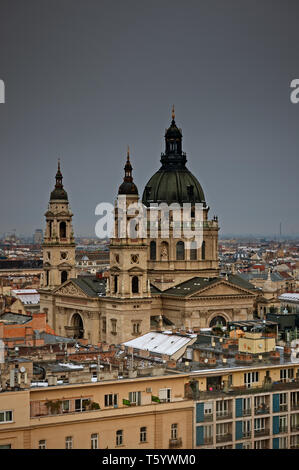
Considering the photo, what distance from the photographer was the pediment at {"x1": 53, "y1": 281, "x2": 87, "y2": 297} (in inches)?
3344

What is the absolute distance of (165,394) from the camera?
4169 cm

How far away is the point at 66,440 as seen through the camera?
37781 mm

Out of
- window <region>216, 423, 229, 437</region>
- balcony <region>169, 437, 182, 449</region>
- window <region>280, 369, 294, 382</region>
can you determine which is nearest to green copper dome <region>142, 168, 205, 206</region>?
window <region>280, 369, 294, 382</region>

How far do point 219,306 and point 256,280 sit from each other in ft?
148

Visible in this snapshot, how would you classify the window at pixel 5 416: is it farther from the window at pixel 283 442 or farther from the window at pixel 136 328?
the window at pixel 136 328

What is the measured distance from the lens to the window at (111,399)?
4009 cm

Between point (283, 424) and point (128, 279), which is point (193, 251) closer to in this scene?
point (128, 279)

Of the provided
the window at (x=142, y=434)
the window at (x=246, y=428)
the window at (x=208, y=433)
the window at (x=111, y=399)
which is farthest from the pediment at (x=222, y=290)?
the window at (x=142, y=434)

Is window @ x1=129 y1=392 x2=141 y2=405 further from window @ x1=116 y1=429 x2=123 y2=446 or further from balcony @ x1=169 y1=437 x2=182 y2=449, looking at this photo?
balcony @ x1=169 y1=437 x2=182 y2=449

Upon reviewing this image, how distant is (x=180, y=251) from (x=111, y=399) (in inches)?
1888

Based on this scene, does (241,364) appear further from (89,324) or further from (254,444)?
(89,324)

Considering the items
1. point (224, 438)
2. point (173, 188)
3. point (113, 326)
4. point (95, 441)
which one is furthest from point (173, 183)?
point (95, 441)

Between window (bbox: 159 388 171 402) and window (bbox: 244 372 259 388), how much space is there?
3.73 meters
